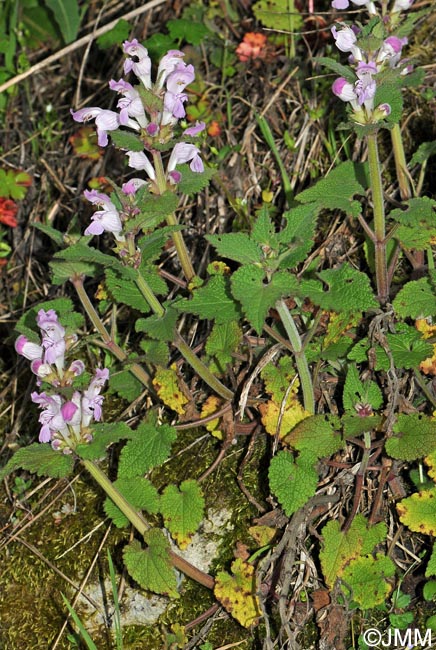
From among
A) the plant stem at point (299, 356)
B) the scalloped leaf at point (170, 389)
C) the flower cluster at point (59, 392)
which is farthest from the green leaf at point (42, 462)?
the plant stem at point (299, 356)

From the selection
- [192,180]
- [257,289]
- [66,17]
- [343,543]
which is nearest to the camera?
[257,289]

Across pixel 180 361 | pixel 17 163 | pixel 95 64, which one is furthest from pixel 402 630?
pixel 95 64

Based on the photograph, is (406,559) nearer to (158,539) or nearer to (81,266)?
(158,539)

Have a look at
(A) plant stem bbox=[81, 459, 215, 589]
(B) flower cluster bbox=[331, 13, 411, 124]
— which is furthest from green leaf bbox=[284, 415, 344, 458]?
(B) flower cluster bbox=[331, 13, 411, 124]

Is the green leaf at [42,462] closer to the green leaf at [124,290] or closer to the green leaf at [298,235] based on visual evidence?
the green leaf at [124,290]

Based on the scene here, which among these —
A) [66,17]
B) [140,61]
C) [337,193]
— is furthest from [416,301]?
[66,17]

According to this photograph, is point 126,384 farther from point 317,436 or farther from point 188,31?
point 188,31
